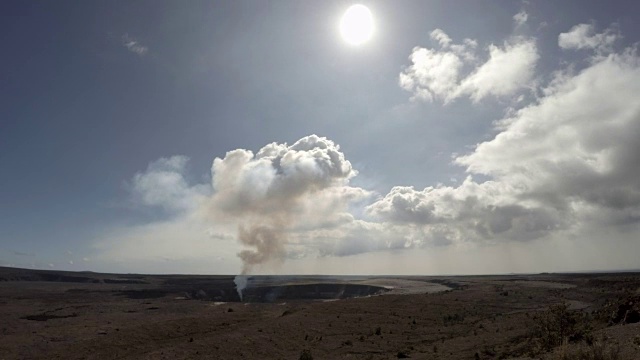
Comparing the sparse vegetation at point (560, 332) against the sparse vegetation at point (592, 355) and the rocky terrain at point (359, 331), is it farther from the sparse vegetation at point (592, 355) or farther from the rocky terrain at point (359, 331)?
the sparse vegetation at point (592, 355)

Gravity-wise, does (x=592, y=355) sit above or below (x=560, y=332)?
above

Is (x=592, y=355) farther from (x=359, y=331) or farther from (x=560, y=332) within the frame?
(x=359, y=331)

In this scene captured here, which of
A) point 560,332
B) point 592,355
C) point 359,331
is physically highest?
point 592,355

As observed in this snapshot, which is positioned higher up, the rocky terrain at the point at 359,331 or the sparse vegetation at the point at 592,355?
the sparse vegetation at the point at 592,355

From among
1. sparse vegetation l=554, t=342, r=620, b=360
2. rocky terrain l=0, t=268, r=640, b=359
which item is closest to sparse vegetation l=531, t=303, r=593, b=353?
rocky terrain l=0, t=268, r=640, b=359

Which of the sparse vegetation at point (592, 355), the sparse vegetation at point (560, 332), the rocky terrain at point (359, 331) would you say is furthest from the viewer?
the rocky terrain at point (359, 331)

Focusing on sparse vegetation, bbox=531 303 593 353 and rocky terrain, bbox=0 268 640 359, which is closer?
sparse vegetation, bbox=531 303 593 353

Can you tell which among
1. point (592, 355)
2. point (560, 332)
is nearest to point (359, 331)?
point (560, 332)

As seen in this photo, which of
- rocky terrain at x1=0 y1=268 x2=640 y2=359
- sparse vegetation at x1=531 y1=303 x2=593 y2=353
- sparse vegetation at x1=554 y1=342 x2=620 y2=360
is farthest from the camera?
rocky terrain at x1=0 y1=268 x2=640 y2=359

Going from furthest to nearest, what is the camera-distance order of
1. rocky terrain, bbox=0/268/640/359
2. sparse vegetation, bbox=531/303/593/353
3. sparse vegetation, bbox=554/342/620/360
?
1. rocky terrain, bbox=0/268/640/359
2. sparse vegetation, bbox=531/303/593/353
3. sparse vegetation, bbox=554/342/620/360

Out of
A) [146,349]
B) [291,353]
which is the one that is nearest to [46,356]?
[146,349]

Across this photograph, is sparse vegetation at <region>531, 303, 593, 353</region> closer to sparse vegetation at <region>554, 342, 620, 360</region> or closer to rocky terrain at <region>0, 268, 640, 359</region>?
rocky terrain at <region>0, 268, 640, 359</region>

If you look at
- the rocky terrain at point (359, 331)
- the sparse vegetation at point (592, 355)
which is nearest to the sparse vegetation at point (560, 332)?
the rocky terrain at point (359, 331)

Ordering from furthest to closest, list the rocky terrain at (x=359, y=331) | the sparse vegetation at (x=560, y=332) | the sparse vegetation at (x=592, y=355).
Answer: the rocky terrain at (x=359, y=331)
the sparse vegetation at (x=560, y=332)
the sparse vegetation at (x=592, y=355)
